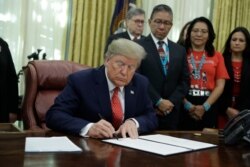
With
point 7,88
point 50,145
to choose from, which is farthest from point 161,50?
point 50,145

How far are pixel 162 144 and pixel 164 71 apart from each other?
4.88 feet

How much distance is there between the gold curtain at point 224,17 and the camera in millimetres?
5809

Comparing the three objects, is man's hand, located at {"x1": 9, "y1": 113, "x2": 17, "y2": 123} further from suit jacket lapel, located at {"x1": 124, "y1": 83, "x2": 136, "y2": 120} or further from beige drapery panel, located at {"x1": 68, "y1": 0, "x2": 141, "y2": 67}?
beige drapery panel, located at {"x1": 68, "y1": 0, "x2": 141, "y2": 67}

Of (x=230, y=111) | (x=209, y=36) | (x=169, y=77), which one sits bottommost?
(x=230, y=111)

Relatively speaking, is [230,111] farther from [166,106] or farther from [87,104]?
[87,104]

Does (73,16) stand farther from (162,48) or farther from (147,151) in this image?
(147,151)

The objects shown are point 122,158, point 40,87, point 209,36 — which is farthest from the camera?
point 209,36

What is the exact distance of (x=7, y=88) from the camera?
343 centimetres

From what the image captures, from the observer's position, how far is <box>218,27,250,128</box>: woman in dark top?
12.1ft

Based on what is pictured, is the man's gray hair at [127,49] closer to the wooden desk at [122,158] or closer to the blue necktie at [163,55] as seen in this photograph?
the wooden desk at [122,158]

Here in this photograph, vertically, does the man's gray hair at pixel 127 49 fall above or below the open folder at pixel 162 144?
above

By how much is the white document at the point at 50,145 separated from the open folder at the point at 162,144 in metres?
0.24

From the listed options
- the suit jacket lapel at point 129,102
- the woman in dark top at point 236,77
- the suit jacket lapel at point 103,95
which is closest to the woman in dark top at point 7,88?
the suit jacket lapel at point 103,95

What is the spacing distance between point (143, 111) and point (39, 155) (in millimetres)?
1128
